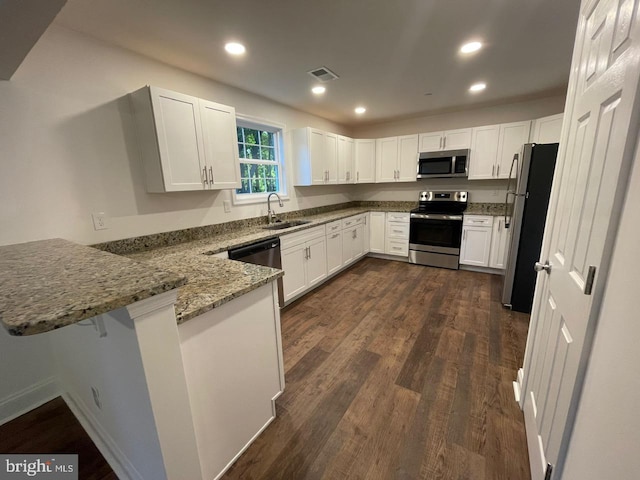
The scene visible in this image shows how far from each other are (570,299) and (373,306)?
2.15 metres

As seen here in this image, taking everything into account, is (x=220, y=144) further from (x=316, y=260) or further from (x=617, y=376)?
(x=617, y=376)

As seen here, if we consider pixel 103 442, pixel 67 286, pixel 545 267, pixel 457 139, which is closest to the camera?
pixel 67 286

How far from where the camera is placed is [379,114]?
4254 mm

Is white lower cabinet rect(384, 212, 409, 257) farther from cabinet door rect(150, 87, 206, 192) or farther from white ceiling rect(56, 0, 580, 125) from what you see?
cabinet door rect(150, 87, 206, 192)

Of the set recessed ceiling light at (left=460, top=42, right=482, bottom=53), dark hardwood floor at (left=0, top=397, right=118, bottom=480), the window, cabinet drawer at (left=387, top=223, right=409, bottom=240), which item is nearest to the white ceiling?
recessed ceiling light at (left=460, top=42, right=482, bottom=53)

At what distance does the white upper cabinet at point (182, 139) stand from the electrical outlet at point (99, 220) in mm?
399

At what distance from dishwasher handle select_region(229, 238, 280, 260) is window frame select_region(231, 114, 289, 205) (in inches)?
29.2

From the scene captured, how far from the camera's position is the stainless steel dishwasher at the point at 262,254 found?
240 cm

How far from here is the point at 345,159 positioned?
14.7ft

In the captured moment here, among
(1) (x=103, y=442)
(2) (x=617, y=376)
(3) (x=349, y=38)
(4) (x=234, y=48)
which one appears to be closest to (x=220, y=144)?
(4) (x=234, y=48)

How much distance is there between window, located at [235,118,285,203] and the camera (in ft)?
10.5

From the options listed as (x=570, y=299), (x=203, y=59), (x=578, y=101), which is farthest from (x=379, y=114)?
(x=570, y=299)

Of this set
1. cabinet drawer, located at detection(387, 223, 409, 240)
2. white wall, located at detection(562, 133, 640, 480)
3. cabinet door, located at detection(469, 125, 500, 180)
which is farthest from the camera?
cabinet drawer, located at detection(387, 223, 409, 240)

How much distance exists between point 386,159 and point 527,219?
2.57 metres
